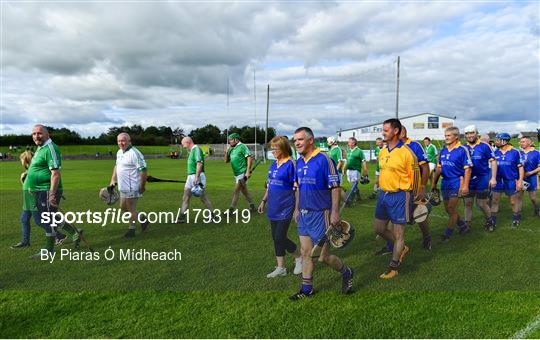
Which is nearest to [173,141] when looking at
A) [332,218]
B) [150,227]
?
[150,227]

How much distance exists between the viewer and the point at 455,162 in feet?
23.8

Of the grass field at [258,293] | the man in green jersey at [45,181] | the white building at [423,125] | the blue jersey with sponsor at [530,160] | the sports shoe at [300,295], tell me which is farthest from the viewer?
the white building at [423,125]

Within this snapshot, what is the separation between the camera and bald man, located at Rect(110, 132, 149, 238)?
7.68 metres

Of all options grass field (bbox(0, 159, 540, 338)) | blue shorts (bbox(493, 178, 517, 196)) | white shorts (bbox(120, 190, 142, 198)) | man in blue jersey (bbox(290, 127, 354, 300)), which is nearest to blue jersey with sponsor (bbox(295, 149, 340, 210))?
man in blue jersey (bbox(290, 127, 354, 300))

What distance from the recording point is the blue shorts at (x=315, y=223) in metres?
4.66

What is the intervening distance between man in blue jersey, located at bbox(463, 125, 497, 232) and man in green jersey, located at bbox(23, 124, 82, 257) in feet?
25.2

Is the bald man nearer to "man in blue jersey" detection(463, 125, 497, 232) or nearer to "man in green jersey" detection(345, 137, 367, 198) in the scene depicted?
"man in green jersey" detection(345, 137, 367, 198)

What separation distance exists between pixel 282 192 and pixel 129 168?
381 cm

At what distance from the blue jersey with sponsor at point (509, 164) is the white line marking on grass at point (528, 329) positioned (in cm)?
590

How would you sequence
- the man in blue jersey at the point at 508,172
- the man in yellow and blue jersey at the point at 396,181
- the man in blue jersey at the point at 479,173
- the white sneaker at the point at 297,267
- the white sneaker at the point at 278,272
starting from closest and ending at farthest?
the man in yellow and blue jersey at the point at 396,181 < the white sneaker at the point at 278,272 < the white sneaker at the point at 297,267 < the man in blue jersey at the point at 479,173 < the man in blue jersey at the point at 508,172

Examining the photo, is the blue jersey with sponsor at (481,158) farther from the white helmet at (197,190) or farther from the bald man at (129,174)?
the bald man at (129,174)

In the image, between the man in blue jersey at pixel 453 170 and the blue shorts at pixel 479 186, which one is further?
the blue shorts at pixel 479 186

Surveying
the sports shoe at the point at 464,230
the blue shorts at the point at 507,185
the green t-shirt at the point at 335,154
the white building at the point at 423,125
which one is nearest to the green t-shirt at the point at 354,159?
the green t-shirt at the point at 335,154

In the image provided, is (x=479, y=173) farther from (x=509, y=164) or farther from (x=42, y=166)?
(x=42, y=166)
